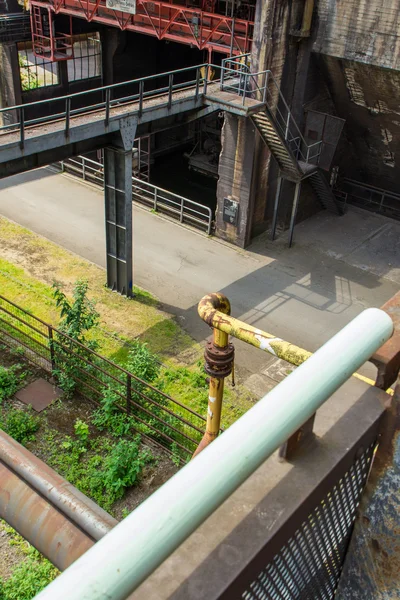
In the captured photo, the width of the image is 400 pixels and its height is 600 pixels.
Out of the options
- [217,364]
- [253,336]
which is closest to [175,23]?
[217,364]

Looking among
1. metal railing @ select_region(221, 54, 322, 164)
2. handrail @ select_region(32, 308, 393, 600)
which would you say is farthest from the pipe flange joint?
metal railing @ select_region(221, 54, 322, 164)

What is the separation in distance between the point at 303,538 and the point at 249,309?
1606 cm

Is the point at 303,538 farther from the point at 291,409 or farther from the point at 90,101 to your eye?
the point at 90,101

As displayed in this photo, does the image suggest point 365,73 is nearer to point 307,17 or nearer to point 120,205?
point 307,17

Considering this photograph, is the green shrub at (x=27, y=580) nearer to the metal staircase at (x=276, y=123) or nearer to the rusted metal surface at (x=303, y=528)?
the rusted metal surface at (x=303, y=528)

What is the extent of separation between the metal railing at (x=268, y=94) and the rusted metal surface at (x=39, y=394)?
9.77 metres

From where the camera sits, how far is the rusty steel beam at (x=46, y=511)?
Result: 1.71 metres

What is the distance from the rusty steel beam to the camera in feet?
5.63

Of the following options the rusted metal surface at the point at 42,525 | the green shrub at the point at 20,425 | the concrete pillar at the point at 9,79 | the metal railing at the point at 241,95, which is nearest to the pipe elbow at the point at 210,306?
the rusted metal surface at the point at 42,525

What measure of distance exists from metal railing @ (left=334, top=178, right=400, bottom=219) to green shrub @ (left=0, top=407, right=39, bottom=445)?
16.0 meters

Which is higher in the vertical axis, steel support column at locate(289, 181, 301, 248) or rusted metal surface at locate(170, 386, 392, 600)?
rusted metal surface at locate(170, 386, 392, 600)

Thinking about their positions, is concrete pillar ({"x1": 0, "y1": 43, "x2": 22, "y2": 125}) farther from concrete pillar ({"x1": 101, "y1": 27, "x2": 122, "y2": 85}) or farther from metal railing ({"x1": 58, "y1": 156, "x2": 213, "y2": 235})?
concrete pillar ({"x1": 101, "y1": 27, "x2": 122, "y2": 85})

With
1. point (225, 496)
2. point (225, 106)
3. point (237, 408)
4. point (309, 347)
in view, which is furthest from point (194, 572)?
point (225, 106)

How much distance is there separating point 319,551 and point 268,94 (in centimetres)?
1867
